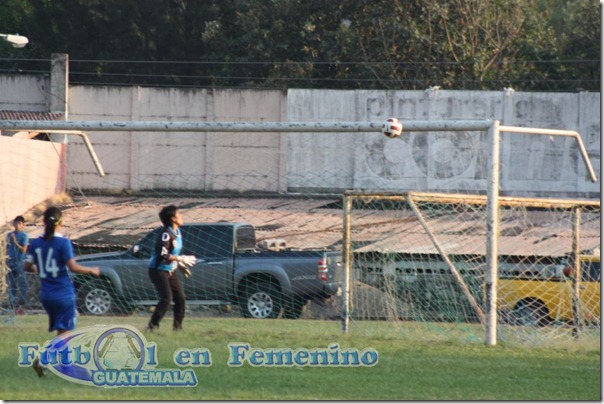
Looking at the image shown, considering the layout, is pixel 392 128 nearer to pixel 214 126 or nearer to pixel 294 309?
pixel 214 126

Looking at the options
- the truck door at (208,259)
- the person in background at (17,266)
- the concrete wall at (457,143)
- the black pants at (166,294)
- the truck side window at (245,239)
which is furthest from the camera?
the concrete wall at (457,143)

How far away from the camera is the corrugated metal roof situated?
15492mm

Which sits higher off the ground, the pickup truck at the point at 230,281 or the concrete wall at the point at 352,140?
the concrete wall at the point at 352,140

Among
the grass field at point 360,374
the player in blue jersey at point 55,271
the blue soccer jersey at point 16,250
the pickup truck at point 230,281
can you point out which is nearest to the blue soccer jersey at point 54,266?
the player in blue jersey at point 55,271

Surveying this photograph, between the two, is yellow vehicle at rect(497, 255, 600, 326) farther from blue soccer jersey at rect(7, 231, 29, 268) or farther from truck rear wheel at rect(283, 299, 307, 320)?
blue soccer jersey at rect(7, 231, 29, 268)

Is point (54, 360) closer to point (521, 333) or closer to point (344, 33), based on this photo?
point (521, 333)

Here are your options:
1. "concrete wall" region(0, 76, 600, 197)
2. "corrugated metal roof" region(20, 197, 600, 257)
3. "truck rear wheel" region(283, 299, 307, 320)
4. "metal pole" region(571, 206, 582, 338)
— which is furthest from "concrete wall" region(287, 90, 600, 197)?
"metal pole" region(571, 206, 582, 338)

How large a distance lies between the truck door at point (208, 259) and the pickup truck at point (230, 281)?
2 cm

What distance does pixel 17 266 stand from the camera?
622 inches

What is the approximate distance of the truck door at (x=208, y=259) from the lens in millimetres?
16938

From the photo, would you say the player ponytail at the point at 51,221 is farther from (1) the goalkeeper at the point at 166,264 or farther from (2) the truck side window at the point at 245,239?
Result: (2) the truck side window at the point at 245,239

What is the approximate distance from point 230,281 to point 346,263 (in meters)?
3.73

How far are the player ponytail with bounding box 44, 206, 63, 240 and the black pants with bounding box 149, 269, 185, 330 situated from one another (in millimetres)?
2765

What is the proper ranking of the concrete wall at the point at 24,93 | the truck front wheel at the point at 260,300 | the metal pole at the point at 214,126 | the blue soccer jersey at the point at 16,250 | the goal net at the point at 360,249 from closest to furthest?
1. the metal pole at the point at 214,126
2. the goal net at the point at 360,249
3. the blue soccer jersey at the point at 16,250
4. the truck front wheel at the point at 260,300
5. the concrete wall at the point at 24,93
